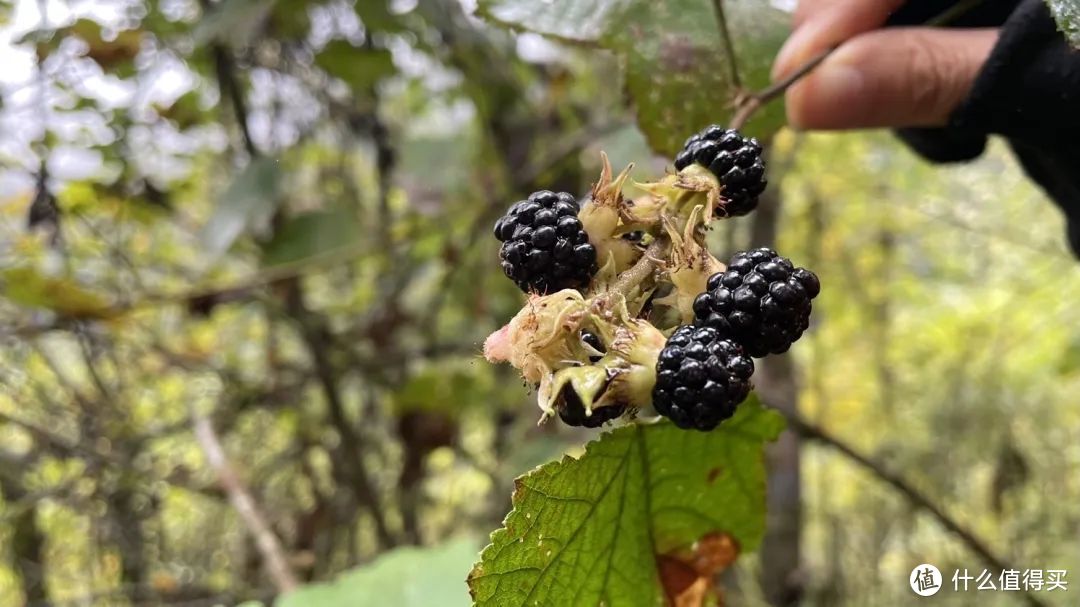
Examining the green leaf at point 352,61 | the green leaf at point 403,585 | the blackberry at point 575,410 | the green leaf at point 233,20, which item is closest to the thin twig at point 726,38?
the blackberry at point 575,410

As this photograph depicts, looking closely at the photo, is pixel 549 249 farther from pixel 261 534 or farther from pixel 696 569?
pixel 261 534

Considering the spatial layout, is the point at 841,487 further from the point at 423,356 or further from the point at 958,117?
the point at 958,117

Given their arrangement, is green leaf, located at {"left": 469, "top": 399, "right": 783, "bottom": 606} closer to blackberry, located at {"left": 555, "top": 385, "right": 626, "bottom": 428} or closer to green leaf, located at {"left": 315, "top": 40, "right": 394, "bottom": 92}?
blackberry, located at {"left": 555, "top": 385, "right": 626, "bottom": 428}

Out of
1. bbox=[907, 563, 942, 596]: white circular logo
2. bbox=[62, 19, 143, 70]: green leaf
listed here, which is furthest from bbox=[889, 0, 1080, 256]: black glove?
bbox=[62, 19, 143, 70]: green leaf


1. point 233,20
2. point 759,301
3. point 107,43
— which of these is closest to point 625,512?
point 759,301

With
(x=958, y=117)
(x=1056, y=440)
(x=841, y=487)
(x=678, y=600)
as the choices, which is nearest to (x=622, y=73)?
(x=958, y=117)

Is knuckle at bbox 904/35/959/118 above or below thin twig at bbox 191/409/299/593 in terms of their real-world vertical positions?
below
